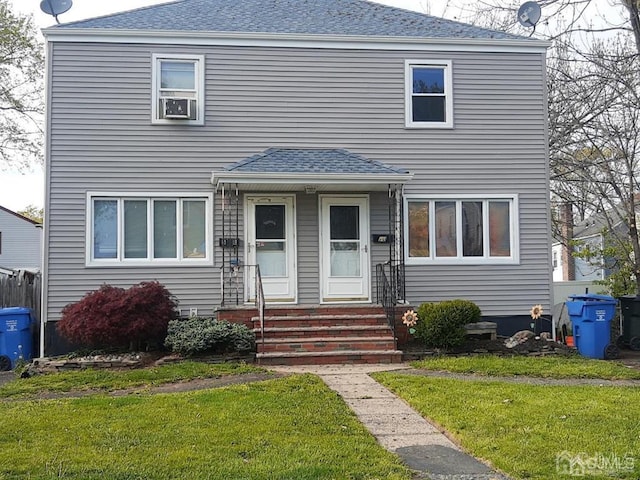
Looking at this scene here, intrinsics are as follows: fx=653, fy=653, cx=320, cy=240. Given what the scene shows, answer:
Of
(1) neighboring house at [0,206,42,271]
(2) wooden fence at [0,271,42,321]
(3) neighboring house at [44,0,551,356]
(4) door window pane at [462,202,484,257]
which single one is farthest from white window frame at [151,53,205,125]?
(1) neighboring house at [0,206,42,271]

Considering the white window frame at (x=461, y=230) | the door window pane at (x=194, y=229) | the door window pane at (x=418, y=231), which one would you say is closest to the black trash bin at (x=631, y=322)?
the white window frame at (x=461, y=230)

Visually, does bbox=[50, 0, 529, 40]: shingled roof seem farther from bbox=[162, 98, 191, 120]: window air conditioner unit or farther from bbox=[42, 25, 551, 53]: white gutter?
bbox=[162, 98, 191, 120]: window air conditioner unit

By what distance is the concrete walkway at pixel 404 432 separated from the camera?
16.3ft

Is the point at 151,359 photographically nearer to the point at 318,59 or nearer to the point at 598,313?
the point at 318,59

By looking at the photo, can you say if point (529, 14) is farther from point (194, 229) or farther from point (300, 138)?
point (194, 229)

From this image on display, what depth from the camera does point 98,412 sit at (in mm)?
6703

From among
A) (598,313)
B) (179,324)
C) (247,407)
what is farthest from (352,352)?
(598,313)

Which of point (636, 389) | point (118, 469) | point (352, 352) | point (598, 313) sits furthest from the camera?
point (598, 313)

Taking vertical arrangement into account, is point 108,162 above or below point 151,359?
above

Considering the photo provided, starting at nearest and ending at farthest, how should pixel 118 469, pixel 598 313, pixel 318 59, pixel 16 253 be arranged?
pixel 118 469 < pixel 598 313 < pixel 318 59 < pixel 16 253

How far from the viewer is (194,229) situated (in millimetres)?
12234

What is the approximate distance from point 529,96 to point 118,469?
11.1 metres

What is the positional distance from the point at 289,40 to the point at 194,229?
161 inches

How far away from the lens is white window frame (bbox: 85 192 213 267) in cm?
1187
